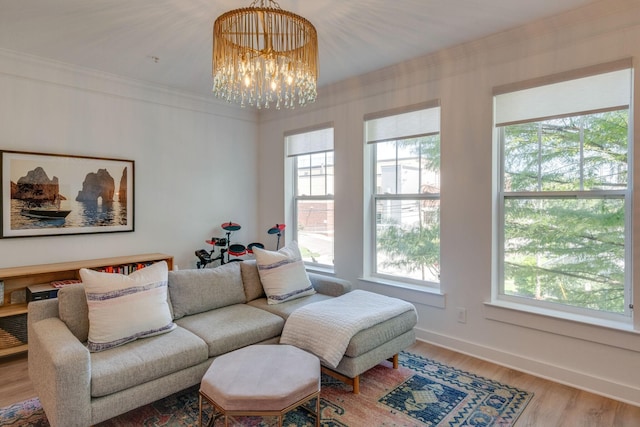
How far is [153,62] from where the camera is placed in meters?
3.39

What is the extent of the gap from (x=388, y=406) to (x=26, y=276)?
3270 mm

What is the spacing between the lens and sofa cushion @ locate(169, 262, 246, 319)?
280 centimetres

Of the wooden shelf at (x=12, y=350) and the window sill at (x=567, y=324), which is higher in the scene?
the window sill at (x=567, y=324)

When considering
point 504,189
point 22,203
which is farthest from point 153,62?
point 504,189

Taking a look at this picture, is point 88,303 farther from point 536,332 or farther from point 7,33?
point 536,332

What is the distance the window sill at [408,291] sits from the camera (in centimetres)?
330

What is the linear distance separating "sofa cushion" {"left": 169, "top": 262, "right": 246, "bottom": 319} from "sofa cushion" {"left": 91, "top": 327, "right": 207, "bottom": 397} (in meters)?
0.40

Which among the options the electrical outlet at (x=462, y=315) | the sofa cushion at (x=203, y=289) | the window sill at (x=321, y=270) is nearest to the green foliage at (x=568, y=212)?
the electrical outlet at (x=462, y=315)

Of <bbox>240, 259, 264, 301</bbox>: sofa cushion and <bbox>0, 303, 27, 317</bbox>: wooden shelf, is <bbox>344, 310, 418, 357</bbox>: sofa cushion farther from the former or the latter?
<bbox>0, 303, 27, 317</bbox>: wooden shelf

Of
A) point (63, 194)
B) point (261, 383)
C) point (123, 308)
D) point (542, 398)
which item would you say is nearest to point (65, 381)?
point (123, 308)

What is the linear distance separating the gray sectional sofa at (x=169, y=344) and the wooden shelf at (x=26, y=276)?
3.04ft

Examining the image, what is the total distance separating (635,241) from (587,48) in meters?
1.37

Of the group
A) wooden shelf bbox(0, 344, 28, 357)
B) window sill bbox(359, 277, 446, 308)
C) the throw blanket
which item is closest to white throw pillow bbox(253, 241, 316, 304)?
the throw blanket

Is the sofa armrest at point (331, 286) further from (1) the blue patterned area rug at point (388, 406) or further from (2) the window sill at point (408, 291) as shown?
(1) the blue patterned area rug at point (388, 406)
